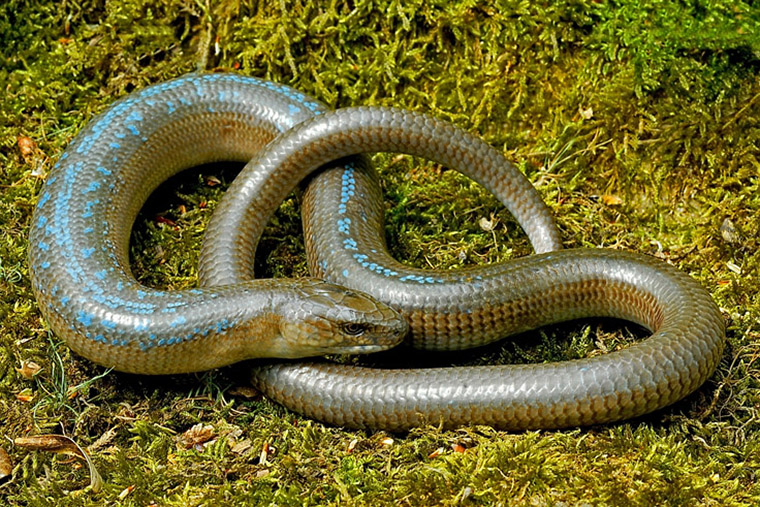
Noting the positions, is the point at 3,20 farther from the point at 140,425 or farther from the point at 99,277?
the point at 140,425

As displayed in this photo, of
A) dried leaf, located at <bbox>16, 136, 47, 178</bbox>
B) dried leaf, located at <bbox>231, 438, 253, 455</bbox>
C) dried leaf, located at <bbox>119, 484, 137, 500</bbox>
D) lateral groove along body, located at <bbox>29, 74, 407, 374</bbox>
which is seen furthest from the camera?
dried leaf, located at <bbox>16, 136, 47, 178</bbox>

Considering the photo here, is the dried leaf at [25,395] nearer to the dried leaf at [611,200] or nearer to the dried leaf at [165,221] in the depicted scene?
the dried leaf at [165,221]

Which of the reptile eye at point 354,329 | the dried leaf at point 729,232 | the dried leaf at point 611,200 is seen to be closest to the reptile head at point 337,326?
the reptile eye at point 354,329

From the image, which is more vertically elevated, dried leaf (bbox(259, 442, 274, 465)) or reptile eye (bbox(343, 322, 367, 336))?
reptile eye (bbox(343, 322, 367, 336))

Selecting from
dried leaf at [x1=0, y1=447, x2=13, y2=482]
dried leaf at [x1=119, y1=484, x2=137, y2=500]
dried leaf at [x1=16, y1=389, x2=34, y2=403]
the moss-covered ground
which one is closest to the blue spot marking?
the moss-covered ground

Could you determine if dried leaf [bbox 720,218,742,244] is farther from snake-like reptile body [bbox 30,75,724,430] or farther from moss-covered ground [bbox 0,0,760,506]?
snake-like reptile body [bbox 30,75,724,430]

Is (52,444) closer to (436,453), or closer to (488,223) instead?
(436,453)

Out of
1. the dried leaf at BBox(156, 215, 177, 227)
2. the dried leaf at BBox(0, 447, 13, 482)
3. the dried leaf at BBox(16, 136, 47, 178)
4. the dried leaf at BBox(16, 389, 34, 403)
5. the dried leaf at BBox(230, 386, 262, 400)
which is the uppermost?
the dried leaf at BBox(16, 136, 47, 178)
